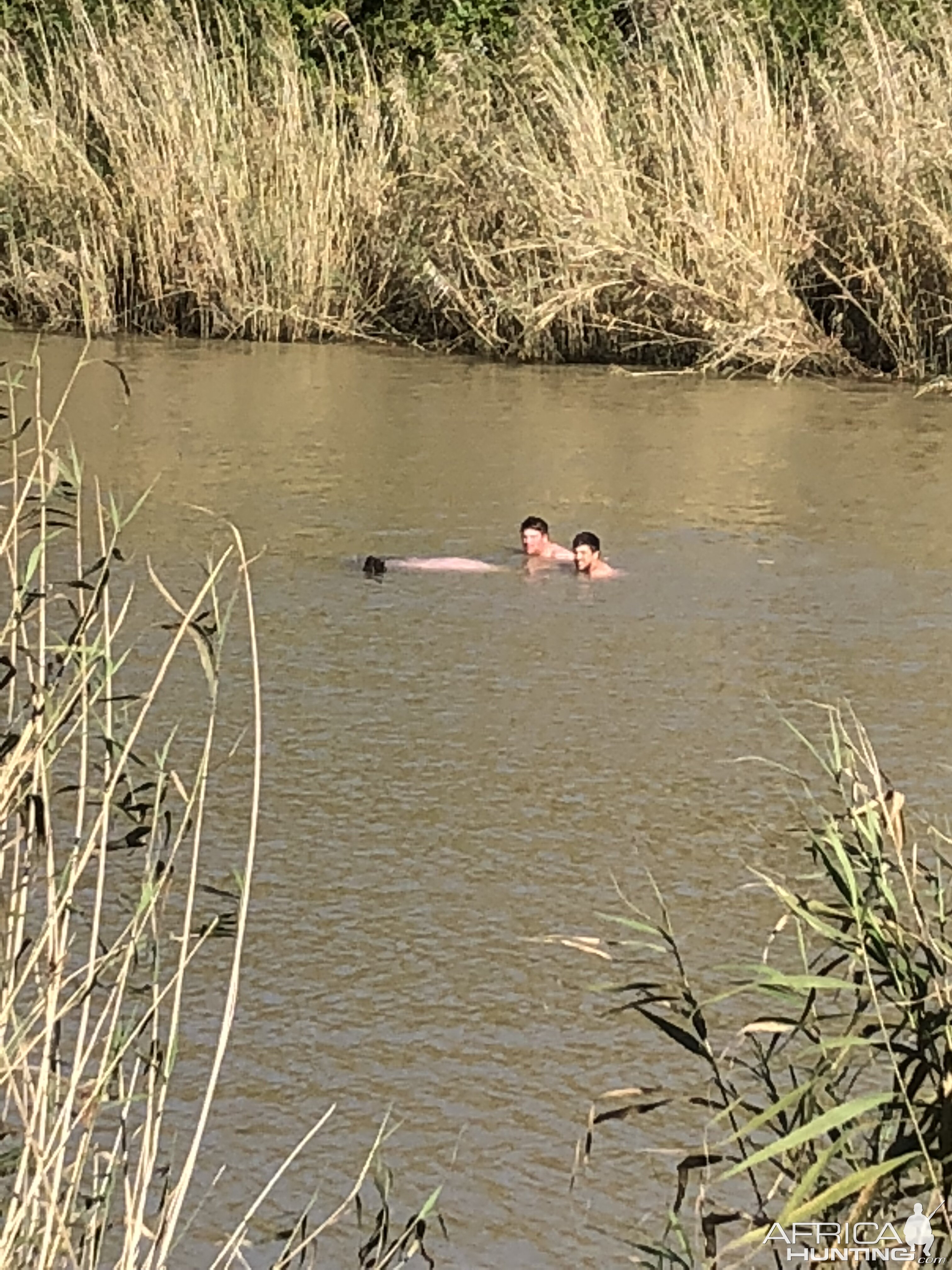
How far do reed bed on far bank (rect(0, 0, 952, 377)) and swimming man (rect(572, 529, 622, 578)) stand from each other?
147 inches

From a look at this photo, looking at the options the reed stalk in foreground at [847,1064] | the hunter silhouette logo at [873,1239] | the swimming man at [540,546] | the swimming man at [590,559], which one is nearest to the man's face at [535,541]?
the swimming man at [540,546]

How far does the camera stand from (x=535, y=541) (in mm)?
7711

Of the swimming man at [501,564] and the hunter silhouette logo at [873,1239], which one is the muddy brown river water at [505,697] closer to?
the swimming man at [501,564]

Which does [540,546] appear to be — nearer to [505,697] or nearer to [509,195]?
[505,697]

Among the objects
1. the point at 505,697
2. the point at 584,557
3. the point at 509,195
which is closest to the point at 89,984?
the point at 505,697

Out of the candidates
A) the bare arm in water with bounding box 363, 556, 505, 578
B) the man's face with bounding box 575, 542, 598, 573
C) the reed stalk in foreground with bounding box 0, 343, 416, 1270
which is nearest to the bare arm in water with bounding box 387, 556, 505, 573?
the bare arm in water with bounding box 363, 556, 505, 578

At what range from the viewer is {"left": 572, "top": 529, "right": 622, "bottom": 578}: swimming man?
7.57 m

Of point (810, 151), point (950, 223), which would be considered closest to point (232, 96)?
point (810, 151)

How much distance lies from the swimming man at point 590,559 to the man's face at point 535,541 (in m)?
0.11

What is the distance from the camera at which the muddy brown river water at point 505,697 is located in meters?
3.76

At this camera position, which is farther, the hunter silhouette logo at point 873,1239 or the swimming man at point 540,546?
the swimming man at point 540,546

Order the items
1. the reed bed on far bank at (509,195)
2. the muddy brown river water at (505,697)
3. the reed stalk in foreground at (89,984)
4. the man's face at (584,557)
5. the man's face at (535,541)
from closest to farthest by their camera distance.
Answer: the reed stalk in foreground at (89,984), the muddy brown river water at (505,697), the man's face at (584,557), the man's face at (535,541), the reed bed on far bank at (509,195)

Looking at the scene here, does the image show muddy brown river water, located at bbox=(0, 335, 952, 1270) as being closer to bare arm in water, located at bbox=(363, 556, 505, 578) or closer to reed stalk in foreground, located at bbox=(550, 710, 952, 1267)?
bare arm in water, located at bbox=(363, 556, 505, 578)

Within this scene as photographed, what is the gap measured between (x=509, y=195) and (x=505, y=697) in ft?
19.5
